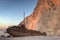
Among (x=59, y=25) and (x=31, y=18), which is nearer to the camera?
(x=59, y=25)

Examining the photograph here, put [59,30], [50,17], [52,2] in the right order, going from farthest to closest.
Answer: [52,2], [50,17], [59,30]

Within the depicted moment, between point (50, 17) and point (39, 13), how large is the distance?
4.66 meters

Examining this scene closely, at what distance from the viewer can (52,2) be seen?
25047 mm

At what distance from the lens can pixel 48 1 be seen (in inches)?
1045

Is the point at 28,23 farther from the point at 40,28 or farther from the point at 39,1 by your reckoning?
the point at 40,28

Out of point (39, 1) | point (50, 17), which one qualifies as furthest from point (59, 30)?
point (39, 1)

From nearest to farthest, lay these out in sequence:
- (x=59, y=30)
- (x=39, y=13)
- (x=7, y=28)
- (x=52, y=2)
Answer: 1. (x=7, y=28)
2. (x=59, y=30)
3. (x=52, y=2)
4. (x=39, y=13)

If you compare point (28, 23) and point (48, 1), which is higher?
point (48, 1)

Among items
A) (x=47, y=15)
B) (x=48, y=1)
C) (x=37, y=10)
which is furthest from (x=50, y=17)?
(x=37, y=10)

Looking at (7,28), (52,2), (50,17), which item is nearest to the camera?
(7,28)

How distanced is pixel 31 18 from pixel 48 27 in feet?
29.5

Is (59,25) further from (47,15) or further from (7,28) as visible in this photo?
(7,28)

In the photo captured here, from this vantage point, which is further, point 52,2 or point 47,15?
point 52,2

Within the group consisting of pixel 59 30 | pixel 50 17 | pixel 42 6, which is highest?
pixel 42 6
